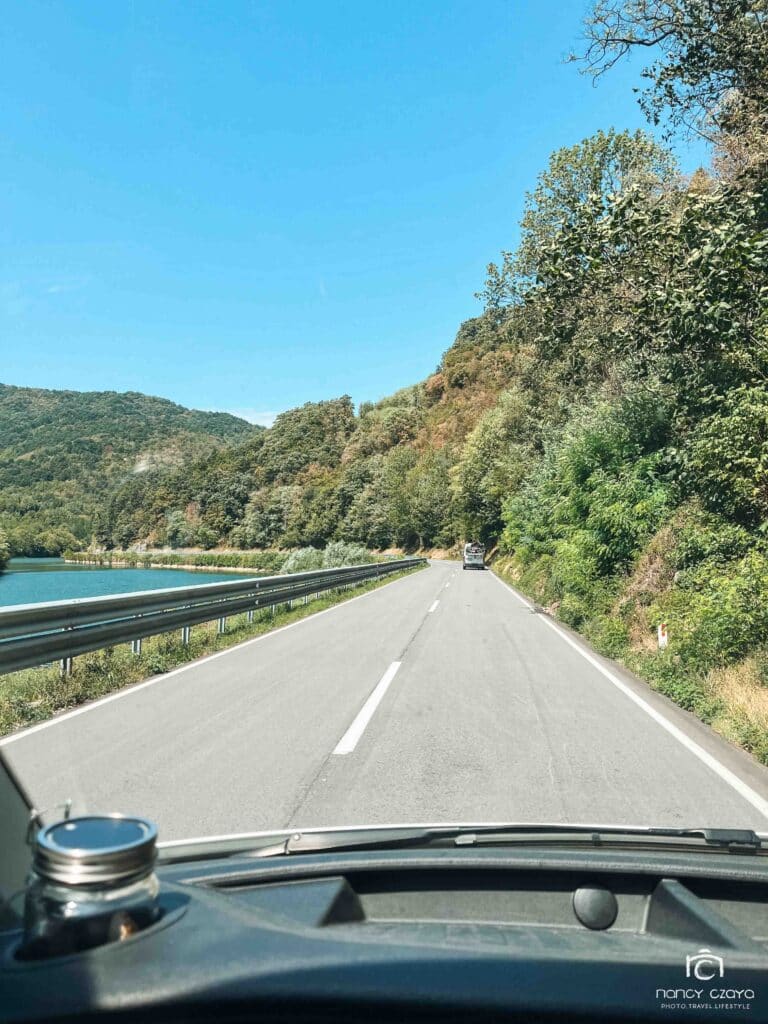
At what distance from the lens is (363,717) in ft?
26.3

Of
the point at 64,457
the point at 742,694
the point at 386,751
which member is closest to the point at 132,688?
the point at 386,751

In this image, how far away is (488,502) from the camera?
69250 mm

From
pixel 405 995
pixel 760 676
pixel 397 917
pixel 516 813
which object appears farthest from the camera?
pixel 760 676

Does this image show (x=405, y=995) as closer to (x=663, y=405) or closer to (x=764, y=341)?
(x=764, y=341)

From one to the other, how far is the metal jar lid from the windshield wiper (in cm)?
174

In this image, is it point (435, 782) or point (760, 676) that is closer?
point (435, 782)

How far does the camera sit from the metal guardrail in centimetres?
773

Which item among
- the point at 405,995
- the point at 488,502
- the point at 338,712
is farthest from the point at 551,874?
the point at 488,502

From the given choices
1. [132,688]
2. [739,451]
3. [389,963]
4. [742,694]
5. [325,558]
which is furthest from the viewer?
[325,558]

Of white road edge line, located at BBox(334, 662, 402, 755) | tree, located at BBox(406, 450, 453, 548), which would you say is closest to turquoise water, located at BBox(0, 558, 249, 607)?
white road edge line, located at BBox(334, 662, 402, 755)

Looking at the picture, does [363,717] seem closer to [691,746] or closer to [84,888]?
[691,746]

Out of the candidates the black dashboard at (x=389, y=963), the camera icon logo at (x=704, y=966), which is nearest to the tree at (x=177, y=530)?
the black dashboard at (x=389, y=963)

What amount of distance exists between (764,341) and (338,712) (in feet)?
25.0

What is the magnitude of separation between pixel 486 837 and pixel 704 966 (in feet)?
5.22
